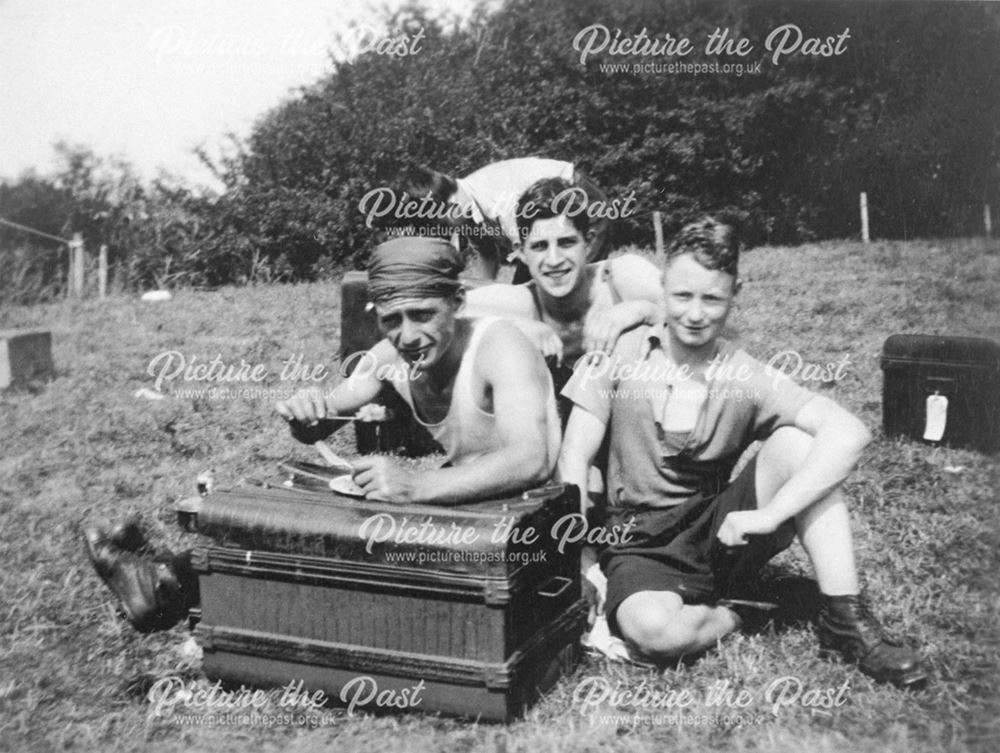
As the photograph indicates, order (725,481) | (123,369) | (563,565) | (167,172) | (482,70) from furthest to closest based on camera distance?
1. (167,172)
2. (482,70)
3. (123,369)
4. (725,481)
5. (563,565)

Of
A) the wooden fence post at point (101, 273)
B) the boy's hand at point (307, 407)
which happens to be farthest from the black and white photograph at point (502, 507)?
the wooden fence post at point (101, 273)

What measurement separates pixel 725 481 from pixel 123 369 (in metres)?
5.53

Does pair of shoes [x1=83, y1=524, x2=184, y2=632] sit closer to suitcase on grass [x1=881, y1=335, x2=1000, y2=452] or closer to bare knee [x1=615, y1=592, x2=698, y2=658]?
bare knee [x1=615, y1=592, x2=698, y2=658]

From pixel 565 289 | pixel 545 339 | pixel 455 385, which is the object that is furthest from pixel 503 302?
pixel 455 385

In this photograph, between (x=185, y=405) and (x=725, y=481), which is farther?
(x=185, y=405)

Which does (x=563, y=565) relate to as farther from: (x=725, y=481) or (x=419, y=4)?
(x=419, y=4)

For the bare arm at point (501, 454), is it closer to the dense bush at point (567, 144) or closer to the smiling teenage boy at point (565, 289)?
the smiling teenage boy at point (565, 289)

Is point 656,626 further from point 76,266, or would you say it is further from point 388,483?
point 76,266

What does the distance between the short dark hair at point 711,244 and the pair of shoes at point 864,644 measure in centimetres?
110

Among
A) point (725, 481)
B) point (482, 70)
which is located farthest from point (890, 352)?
point (482, 70)

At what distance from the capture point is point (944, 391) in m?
4.79

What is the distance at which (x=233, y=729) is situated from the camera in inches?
101

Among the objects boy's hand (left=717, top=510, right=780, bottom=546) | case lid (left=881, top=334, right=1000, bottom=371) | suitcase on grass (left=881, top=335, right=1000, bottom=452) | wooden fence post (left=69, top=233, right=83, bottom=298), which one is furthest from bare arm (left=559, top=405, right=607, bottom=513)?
wooden fence post (left=69, top=233, right=83, bottom=298)

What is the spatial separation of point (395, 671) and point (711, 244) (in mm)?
1621
